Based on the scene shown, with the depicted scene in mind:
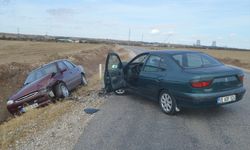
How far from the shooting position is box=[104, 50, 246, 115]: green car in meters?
7.45

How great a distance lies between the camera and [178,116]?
8047mm

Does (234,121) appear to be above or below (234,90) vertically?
below

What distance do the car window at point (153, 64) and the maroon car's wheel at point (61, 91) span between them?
13.6ft

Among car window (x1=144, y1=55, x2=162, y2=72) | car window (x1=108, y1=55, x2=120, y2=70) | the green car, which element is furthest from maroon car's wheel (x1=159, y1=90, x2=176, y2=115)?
car window (x1=108, y1=55, x2=120, y2=70)

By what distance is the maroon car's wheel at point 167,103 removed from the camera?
8.00 meters

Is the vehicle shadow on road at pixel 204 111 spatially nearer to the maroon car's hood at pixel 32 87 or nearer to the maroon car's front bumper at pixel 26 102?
the maroon car's front bumper at pixel 26 102

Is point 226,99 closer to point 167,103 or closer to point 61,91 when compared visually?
point 167,103

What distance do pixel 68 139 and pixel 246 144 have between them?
10.6 feet

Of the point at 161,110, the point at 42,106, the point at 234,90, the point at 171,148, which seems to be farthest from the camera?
the point at 42,106

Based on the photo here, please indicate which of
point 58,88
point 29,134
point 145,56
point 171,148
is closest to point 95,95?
point 58,88

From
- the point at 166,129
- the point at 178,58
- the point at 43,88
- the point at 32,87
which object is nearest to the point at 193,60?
the point at 178,58

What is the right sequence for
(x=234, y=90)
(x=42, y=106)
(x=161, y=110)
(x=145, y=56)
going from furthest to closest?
1. (x=42, y=106)
2. (x=145, y=56)
3. (x=161, y=110)
4. (x=234, y=90)

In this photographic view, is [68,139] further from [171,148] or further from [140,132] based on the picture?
[171,148]

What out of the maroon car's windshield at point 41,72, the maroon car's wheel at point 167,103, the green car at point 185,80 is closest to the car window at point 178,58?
the green car at point 185,80
